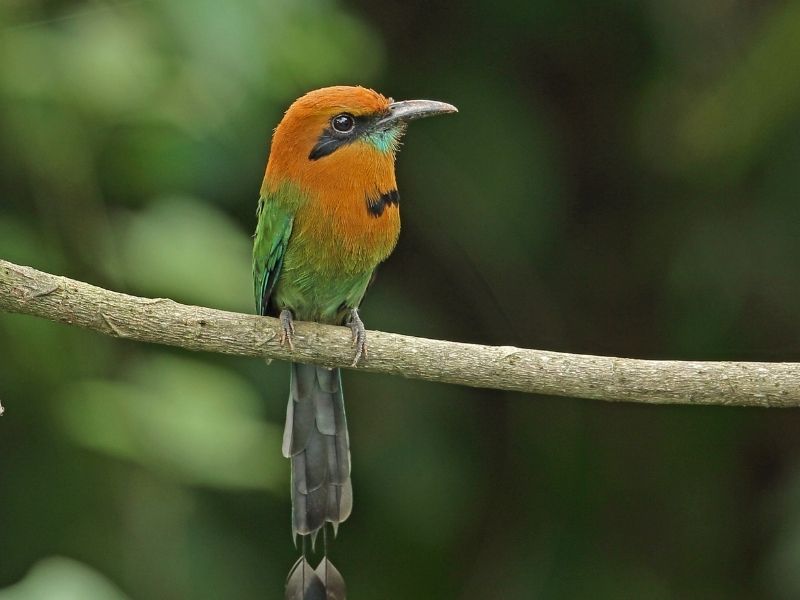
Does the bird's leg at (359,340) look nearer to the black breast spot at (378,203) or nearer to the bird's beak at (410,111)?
the black breast spot at (378,203)

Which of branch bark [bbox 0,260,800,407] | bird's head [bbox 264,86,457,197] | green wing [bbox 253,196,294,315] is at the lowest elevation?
branch bark [bbox 0,260,800,407]

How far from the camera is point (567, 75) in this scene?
14.2 feet

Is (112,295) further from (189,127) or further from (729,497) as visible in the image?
(729,497)

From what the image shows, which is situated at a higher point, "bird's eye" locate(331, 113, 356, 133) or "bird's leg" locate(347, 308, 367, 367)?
"bird's eye" locate(331, 113, 356, 133)

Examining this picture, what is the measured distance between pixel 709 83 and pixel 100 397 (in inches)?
97.2

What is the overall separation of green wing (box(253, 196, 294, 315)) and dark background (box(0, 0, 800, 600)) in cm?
6

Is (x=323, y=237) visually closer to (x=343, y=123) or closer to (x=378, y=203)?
(x=378, y=203)

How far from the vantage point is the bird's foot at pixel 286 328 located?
267 centimetres

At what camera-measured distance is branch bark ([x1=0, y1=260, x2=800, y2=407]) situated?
2443mm

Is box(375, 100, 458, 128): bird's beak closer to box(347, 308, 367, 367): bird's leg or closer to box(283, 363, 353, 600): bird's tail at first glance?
box(347, 308, 367, 367): bird's leg

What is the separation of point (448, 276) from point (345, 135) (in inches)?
54.2

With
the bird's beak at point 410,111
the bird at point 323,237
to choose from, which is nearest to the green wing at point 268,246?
the bird at point 323,237

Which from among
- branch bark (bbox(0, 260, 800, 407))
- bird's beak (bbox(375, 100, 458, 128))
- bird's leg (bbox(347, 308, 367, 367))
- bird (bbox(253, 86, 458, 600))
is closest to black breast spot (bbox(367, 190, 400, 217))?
bird (bbox(253, 86, 458, 600))

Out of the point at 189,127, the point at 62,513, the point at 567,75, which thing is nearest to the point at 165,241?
the point at 189,127
